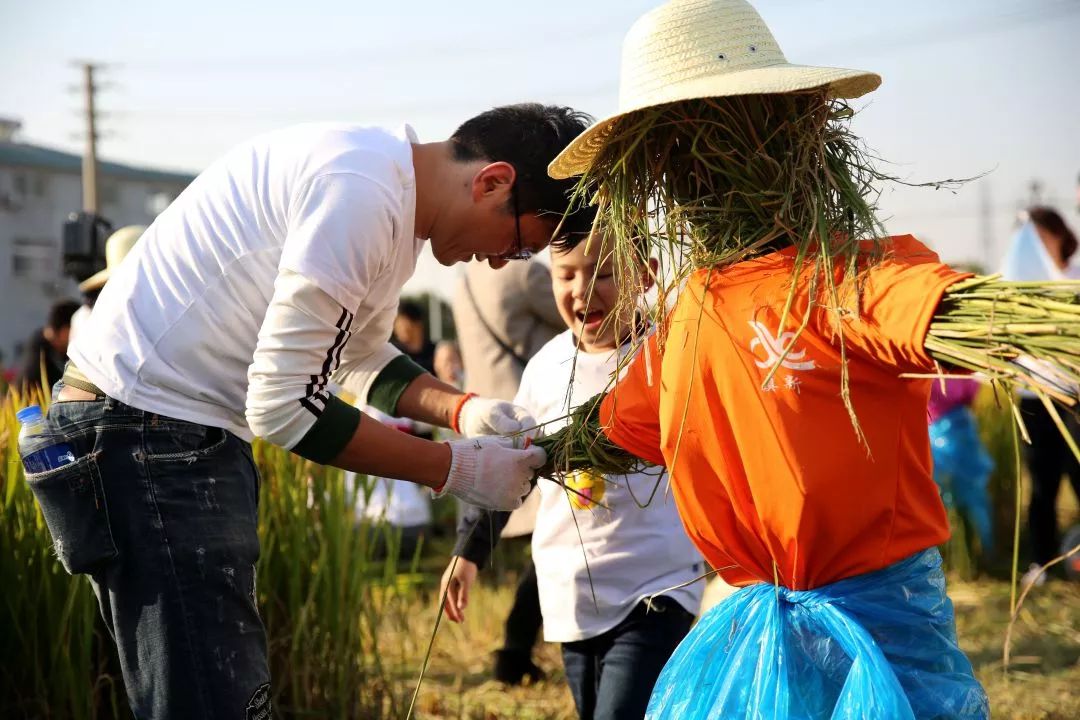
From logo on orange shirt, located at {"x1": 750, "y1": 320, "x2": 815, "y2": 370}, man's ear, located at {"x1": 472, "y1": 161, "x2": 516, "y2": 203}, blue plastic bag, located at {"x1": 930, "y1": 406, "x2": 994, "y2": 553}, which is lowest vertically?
blue plastic bag, located at {"x1": 930, "y1": 406, "x2": 994, "y2": 553}

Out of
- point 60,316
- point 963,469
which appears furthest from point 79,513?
point 963,469

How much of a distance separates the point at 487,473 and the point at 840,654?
2.67 feet

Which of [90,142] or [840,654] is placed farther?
[90,142]

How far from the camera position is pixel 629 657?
8.66 feet

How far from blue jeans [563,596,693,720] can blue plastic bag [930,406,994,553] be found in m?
3.67

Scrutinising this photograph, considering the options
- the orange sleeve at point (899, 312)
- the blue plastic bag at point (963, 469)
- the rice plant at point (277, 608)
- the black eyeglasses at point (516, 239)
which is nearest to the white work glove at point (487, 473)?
the black eyeglasses at point (516, 239)

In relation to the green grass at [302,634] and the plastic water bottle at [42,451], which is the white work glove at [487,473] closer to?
the plastic water bottle at [42,451]

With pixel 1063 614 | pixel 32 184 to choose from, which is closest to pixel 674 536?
pixel 1063 614

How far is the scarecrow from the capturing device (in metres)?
1.63

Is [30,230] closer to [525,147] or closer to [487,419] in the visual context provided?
[487,419]

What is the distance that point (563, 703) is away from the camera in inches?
156

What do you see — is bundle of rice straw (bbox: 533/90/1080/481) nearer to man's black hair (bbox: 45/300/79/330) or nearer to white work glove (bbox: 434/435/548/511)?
white work glove (bbox: 434/435/548/511)

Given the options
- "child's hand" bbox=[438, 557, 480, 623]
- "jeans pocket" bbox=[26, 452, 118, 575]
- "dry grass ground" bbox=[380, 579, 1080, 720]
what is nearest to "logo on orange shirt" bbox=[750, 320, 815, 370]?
"jeans pocket" bbox=[26, 452, 118, 575]

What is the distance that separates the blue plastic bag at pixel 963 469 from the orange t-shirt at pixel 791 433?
4.44 m
